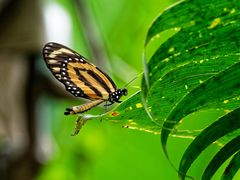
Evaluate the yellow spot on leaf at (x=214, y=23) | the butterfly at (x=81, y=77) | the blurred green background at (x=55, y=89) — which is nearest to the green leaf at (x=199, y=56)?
the yellow spot on leaf at (x=214, y=23)

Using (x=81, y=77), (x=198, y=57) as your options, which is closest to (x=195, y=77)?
(x=198, y=57)

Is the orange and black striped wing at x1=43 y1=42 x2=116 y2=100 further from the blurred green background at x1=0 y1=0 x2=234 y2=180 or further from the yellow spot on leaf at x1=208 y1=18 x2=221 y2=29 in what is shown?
the blurred green background at x1=0 y1=0 x2=234 y2=180

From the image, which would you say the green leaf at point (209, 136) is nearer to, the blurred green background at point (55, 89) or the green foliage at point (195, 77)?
the green foliage at point (195, 77)

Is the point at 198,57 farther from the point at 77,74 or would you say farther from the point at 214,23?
the point at 77,74

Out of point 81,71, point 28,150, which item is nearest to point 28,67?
point 28,150

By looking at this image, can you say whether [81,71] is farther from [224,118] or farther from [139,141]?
[139,141]
